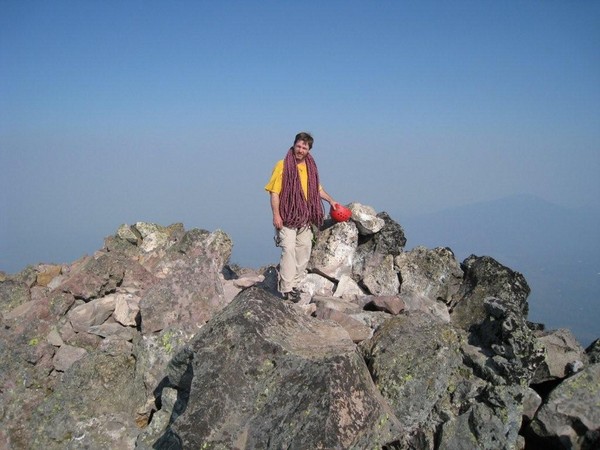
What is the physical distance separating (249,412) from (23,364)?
20.4 ft

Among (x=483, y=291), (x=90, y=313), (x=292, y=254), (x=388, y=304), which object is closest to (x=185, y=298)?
(x=90, y=313)

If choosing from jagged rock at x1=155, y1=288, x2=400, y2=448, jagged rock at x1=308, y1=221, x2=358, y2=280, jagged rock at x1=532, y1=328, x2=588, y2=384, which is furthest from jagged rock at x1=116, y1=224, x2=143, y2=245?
jagged rock at x1=532, y1=328, x2=588, y2=384

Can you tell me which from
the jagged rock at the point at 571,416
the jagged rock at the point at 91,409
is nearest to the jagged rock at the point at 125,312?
the jagged rock at the point at 91,409

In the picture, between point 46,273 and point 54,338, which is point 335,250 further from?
point 46,273

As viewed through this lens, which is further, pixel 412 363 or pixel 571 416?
pixel 412 363

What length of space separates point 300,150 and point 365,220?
3.03 m

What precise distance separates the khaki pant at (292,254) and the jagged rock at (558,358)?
4.94 meters

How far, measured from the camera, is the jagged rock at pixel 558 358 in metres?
8.64

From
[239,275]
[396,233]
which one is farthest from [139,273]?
[396,233]

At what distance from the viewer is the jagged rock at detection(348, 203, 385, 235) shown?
470 inches

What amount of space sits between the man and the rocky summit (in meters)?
0.84

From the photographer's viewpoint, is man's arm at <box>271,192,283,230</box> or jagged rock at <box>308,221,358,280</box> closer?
man's arm at <box>271,192,283,230</box>

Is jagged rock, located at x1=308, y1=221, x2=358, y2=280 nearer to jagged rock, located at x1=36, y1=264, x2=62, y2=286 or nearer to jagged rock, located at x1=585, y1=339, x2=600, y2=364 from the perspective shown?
jagged rock, located at x1=585, y1=339, x2=600, y2=364

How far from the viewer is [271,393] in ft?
21.4
